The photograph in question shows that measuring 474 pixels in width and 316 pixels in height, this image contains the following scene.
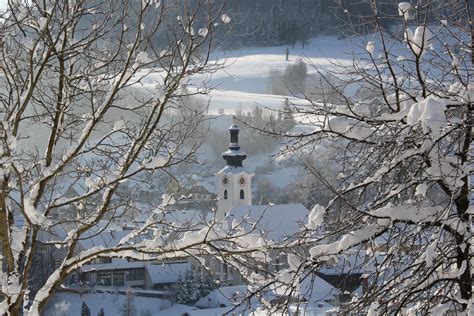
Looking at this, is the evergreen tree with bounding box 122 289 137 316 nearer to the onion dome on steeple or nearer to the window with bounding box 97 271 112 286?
the window with bounding box 97 271 112 286

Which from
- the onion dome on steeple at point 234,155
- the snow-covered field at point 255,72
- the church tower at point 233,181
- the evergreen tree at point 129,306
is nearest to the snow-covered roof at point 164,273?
the evergreen tree at point 129,306

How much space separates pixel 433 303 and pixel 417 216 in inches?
18.4

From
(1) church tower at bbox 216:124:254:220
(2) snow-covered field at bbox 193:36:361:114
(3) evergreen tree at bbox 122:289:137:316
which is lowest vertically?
(3) evergreen tree at bbox 122:289:137:316

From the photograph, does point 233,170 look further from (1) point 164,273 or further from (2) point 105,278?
(2) point 105,278

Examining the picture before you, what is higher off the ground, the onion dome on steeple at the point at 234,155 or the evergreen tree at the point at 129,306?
the onion dome on steeple at the point at 234,155

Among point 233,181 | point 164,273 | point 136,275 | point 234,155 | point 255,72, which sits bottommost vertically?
point 136,275

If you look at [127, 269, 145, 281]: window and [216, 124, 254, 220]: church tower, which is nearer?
[127, 269, 145, 281]: window

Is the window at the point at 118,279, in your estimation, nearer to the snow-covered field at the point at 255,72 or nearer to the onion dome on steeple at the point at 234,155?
the onion dome on steeple at the point at 234,155

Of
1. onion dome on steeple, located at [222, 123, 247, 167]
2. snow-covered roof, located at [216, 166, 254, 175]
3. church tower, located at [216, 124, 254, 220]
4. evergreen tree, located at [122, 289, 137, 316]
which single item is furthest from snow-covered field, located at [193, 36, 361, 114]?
evergreen tree, located at [122, 289, 137, 316]

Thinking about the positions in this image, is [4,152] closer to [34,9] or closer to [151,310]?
[34,9]

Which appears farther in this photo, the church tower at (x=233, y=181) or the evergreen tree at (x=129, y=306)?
the church tower at (x=233, y=181)

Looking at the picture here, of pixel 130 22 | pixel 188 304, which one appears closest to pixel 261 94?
pixel 188 304

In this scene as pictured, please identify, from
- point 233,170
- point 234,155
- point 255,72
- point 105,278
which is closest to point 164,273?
point 105,278

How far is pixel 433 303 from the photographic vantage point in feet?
11.4
